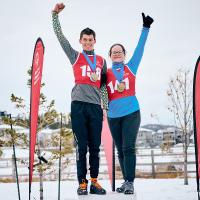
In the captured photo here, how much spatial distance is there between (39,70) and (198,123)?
2.02 meters

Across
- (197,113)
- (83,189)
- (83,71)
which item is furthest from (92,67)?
(197,113)

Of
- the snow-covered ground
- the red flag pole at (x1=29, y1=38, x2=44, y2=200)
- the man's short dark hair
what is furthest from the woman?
the snow-covered ground

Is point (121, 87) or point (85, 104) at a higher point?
point (121, 87)

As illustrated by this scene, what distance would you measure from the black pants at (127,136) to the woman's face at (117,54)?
2.16 ft

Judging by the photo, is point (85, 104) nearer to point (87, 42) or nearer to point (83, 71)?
point (83, 71)

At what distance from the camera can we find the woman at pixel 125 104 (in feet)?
11.0

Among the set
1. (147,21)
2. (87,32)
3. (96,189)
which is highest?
(147,21)

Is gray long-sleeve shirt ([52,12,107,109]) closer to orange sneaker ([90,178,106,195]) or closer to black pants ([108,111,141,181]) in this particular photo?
black pants ([108,111,141,181])

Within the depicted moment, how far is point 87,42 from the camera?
343cm

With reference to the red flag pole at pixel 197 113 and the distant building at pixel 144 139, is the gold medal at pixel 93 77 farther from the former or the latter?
the distant building at pixel 144 139

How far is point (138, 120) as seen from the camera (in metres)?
3.48

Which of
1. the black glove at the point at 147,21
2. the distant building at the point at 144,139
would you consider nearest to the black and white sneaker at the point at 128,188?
the black glove at the point at 147,21

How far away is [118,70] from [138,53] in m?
0.31

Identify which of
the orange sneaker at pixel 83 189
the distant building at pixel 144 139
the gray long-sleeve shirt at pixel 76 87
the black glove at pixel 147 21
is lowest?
the distant building at pixel 144 139
